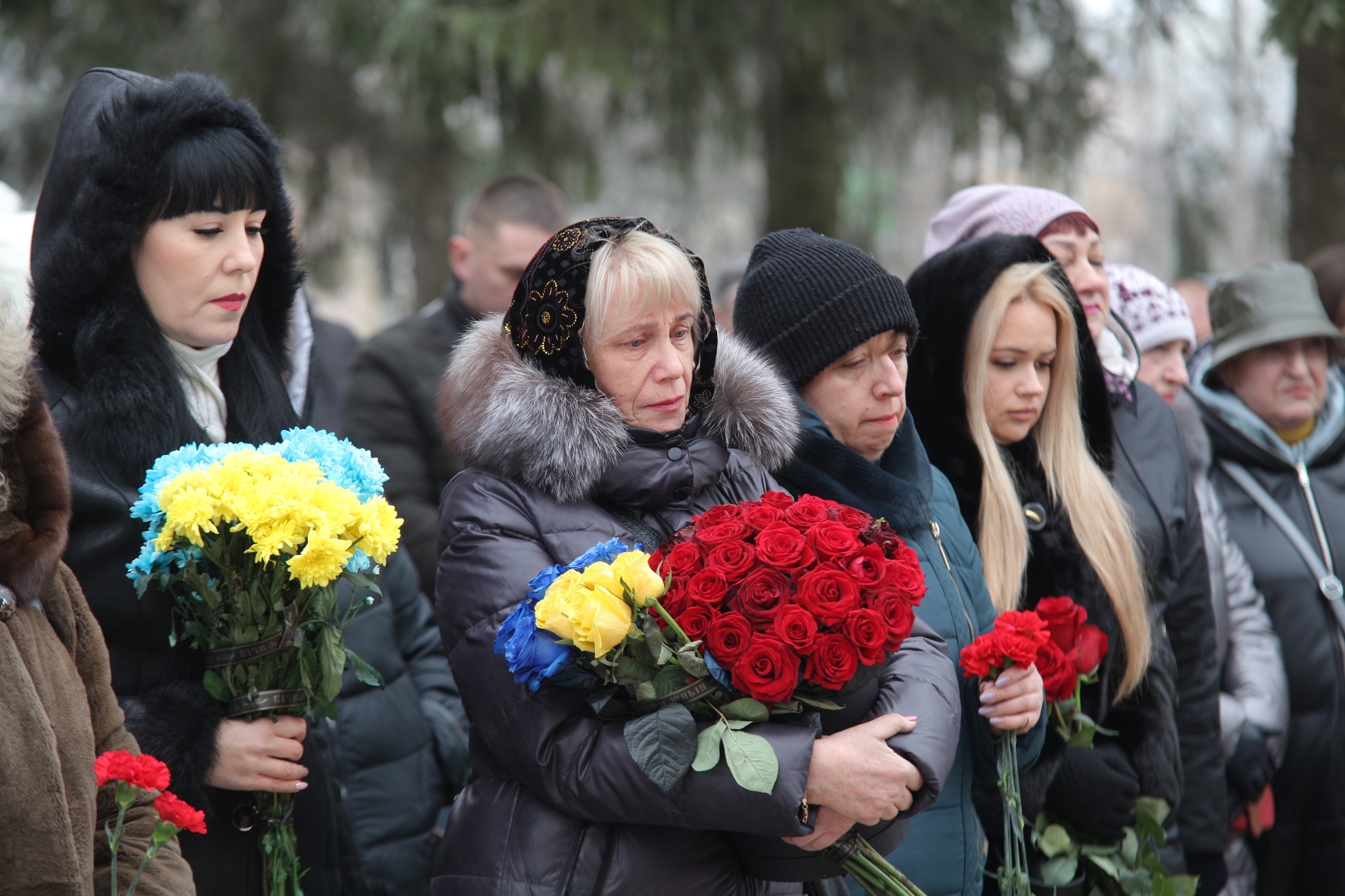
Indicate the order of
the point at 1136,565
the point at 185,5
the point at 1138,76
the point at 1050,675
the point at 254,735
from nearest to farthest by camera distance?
1. the point at 254,735
2. the point at 1050,675
3. the point at 1136,565
4. the point at 1138,76
5. the point at 185,5

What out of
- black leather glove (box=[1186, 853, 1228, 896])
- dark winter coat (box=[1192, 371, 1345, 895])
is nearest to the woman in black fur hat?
black leather glove (box=[1186, 853, 1228, 896])

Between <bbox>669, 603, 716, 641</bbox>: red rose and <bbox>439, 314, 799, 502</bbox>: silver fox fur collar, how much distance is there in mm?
398

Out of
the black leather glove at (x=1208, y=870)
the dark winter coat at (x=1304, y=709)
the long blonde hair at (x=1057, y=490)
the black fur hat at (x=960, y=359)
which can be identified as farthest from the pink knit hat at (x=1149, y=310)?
the black leather glove at (x=1208, y=870)

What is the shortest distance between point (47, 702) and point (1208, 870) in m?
3.18

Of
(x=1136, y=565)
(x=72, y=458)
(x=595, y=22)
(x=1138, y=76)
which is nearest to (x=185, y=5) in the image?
(x=595, y=22)

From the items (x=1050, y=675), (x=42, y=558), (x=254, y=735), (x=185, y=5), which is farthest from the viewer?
(x=185, y=5)

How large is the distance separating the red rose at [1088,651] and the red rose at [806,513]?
0.99 metres

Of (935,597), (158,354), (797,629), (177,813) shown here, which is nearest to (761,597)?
(797,629)

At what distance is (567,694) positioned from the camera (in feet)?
7.00

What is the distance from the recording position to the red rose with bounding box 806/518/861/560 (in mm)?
2104

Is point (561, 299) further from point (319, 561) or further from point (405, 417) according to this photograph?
point (405, 417)

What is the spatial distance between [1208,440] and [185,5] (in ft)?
26.3

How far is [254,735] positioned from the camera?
7.64ft

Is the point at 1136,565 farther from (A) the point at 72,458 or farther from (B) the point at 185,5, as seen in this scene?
(B) the point at 185,5
